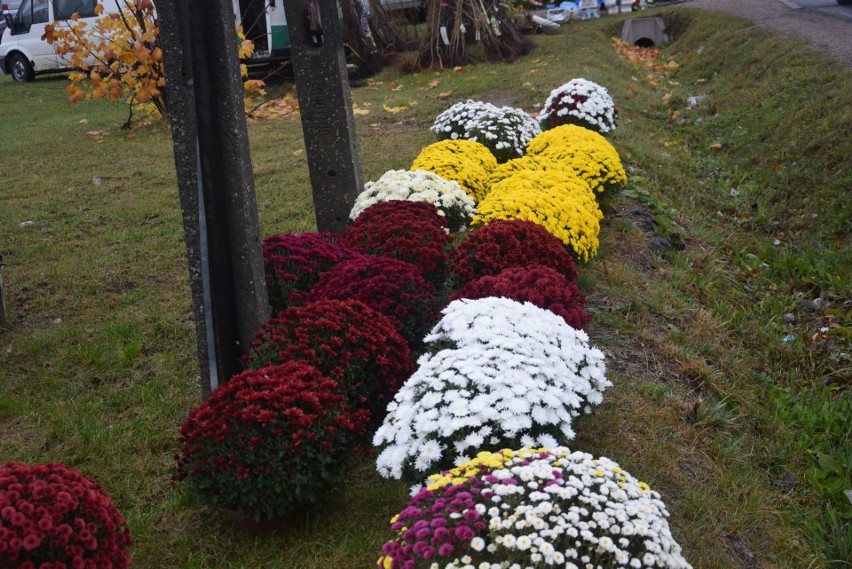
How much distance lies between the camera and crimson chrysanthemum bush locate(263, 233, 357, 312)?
467cm

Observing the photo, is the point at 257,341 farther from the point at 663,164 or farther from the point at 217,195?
the point at 663,164

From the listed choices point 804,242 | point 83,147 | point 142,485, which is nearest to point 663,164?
point 804,242

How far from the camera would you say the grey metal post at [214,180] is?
3.60 metres

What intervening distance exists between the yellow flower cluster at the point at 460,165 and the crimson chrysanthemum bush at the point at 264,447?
11.7 feet

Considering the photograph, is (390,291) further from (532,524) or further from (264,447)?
(532,524)

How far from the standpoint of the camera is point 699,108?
1280 cm

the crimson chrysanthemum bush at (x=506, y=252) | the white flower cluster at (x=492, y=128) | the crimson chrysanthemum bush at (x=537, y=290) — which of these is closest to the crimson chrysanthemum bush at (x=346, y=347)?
the crimson chrysanthemum bush at (x=537, y=290)

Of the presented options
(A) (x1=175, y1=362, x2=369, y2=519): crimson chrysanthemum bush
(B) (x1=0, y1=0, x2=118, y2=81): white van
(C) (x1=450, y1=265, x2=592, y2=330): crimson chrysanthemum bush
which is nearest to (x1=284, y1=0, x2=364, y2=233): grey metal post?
(C) (x1=450, y1=265, x2=592, y2=330): crimson chrysanthemum bush

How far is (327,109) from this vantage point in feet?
18.8

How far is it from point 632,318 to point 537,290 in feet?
4.18

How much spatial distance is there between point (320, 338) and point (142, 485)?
1.10 meters

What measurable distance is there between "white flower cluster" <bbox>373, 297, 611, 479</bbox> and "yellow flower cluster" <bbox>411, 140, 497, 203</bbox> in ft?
10.1

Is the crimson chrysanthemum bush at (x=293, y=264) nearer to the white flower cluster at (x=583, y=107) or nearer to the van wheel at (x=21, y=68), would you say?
the white flower cluster at (x=583, y=107)

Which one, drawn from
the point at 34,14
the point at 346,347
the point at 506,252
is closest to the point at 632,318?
the point at 506,252
